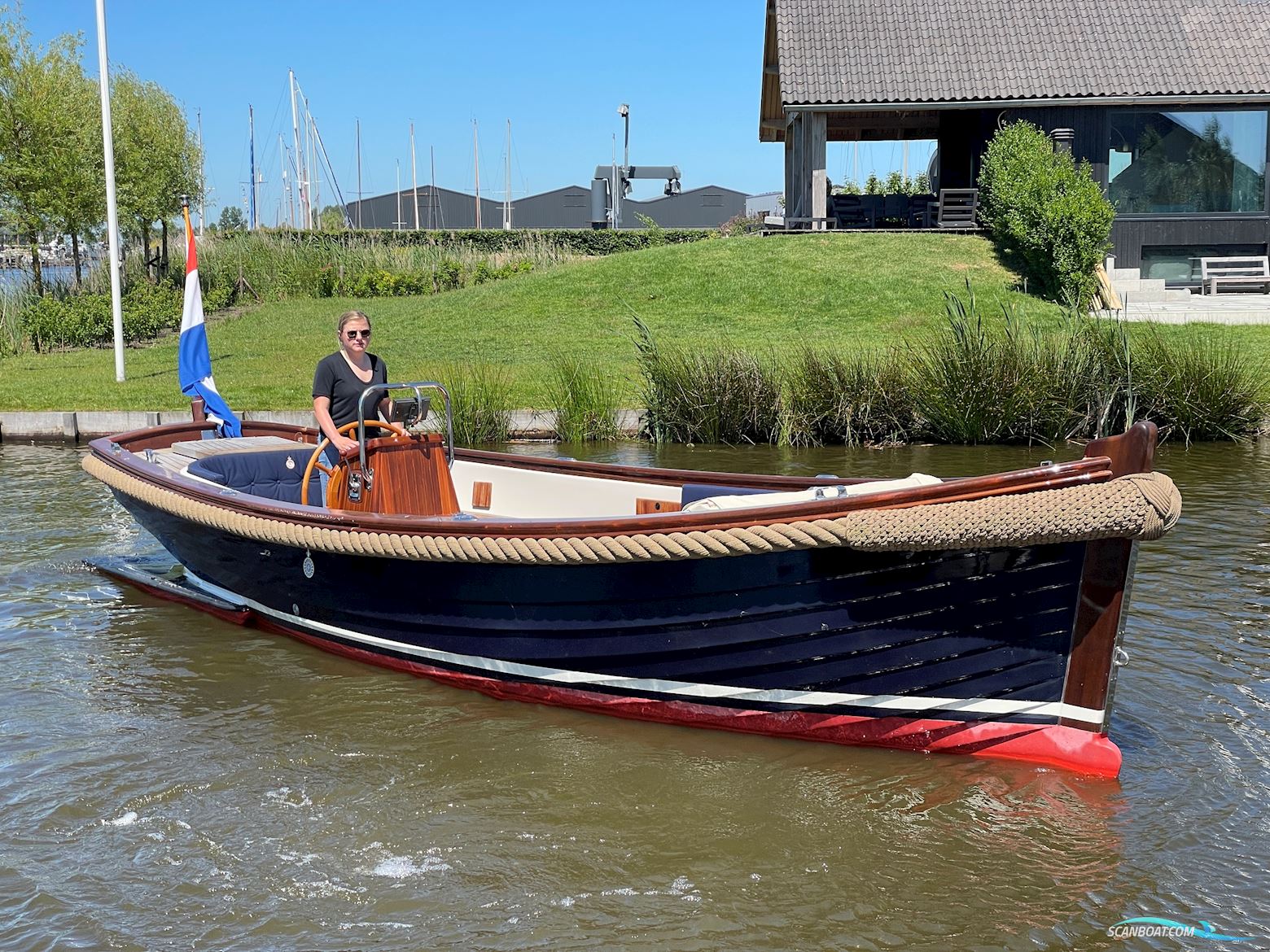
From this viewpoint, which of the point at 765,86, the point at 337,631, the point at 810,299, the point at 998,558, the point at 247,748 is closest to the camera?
the point at 998,558

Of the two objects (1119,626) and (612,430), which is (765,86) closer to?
(612,430)

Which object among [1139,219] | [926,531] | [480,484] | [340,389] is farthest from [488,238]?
[926,531]

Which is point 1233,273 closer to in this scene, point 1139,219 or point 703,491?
point 1139,219

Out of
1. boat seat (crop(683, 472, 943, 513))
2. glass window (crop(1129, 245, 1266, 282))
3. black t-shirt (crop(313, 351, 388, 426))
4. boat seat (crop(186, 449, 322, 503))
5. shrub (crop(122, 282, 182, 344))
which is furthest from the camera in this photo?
glass window (crop(1129, 245, 1266, 282))

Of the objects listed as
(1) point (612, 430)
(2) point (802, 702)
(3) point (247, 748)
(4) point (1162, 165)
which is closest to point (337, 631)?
(3) point (247, 748)

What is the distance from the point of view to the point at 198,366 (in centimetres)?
974

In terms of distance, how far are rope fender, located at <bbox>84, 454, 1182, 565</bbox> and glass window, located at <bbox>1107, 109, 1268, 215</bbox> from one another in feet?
69.6

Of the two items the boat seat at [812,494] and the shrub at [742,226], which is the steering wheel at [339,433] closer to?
the boat seat at [812,494]

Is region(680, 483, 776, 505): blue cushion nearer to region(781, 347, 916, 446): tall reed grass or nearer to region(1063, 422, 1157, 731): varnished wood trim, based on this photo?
region(1063, 422, 1157, 731): varnished wood trim

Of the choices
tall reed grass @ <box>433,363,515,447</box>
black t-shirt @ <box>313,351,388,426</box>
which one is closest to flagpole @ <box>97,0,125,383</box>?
tall reed grass @ <box>433,363,515,447</box>

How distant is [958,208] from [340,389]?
19.9 metres

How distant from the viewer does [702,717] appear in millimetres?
5852

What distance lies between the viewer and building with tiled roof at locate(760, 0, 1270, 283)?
23797mm

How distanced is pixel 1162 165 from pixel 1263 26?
3.98 meters
